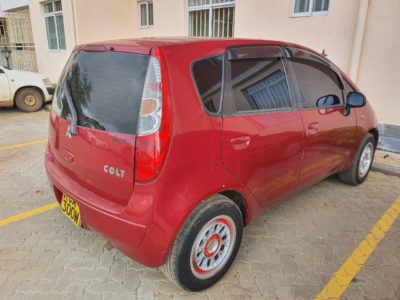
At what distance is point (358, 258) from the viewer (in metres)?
2.73

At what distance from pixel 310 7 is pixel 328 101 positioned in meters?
3.17

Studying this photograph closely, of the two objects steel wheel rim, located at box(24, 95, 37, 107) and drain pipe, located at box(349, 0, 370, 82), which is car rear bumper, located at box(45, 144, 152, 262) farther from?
steel wheel rim, located at box(24, 95, 37, 107)

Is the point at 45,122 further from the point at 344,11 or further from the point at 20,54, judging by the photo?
the point at 20,54

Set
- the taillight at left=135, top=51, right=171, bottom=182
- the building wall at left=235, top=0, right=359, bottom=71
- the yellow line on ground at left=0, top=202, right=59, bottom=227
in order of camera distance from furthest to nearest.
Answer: the building wall at left=235, top=0, right=359, bottom=71, the yellow line on ground at left=0, top=202, right=59, bottom=227, the taillight at left=135, top=51, right=171, bottom=182

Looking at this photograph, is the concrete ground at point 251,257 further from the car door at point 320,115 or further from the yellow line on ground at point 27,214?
the car door at point 320,115

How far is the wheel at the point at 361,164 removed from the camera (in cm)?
381

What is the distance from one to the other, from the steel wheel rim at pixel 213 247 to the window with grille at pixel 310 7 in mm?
4531

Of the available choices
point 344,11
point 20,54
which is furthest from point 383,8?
point 20,54

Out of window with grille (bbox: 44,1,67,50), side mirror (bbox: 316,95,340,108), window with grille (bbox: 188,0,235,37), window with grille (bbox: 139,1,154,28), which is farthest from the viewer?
window with grille (bbox: 44,1,67,50)

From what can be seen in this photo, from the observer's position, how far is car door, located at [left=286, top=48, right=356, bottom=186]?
2846 millimetres

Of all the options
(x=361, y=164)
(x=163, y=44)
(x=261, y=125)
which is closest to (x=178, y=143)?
(x=163, y=44)

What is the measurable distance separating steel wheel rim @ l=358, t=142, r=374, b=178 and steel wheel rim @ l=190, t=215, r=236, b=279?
88.8 inches

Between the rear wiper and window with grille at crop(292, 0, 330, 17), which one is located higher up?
window with grille at crop(292, 0, 330, 17)

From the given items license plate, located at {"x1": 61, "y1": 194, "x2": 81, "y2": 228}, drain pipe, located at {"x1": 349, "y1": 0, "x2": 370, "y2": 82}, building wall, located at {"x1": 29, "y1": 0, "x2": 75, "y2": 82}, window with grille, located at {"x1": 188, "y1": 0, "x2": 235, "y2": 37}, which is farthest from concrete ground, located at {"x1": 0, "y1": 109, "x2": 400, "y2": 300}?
building wall, located at {"x1": 29, "y1": 0, "x2": 75, "y2": 82}
